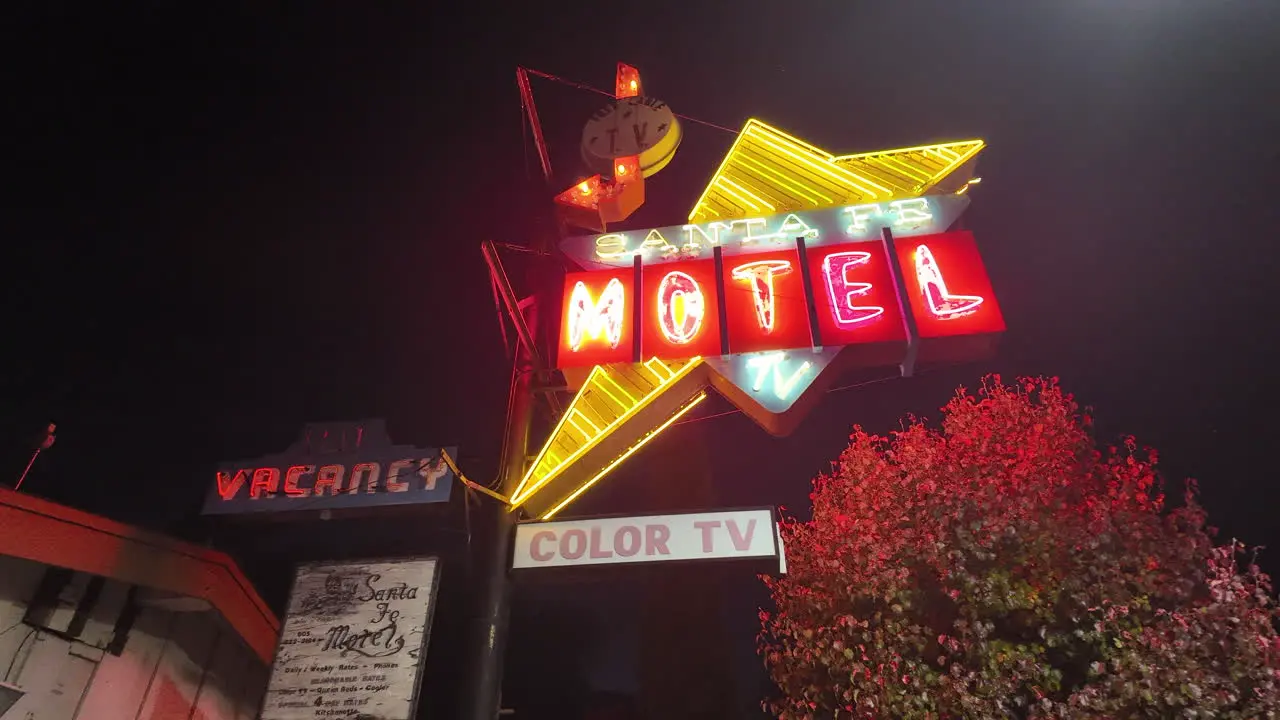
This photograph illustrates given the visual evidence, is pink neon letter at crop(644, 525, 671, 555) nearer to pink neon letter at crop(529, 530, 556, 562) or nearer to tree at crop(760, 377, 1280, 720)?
pink neon letter at crop(529, 530, 556, 562)

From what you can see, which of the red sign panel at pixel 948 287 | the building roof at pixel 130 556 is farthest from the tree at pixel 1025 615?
the building roof at pixel 130 556

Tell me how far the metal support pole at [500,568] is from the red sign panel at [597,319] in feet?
1.80

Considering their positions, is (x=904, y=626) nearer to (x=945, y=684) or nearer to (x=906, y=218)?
(x=945, y=684)

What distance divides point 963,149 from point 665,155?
415 cm

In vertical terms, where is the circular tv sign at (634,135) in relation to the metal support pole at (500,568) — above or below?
above

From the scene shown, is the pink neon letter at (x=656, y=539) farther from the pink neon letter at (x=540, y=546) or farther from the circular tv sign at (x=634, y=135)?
the circular tv sign at (x=634, y=135)

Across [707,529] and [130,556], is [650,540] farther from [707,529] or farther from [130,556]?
[130,556]

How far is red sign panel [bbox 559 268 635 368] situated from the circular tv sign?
1.74 m

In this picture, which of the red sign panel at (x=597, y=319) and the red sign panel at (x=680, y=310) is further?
the red sign panel at (x=597, y=319)

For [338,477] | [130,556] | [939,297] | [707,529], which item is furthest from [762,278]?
[130,556]

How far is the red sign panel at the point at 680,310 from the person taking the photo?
26.8 feet

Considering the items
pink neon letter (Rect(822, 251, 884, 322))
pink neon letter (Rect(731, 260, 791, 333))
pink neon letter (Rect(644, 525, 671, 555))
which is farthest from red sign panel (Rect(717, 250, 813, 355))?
pink neon letter (Rect(644, 525, 671, 555))

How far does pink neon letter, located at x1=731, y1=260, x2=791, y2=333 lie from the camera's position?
8.26m

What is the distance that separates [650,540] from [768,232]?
464 centimetres
